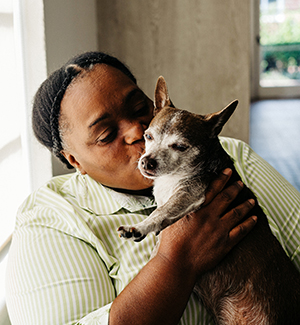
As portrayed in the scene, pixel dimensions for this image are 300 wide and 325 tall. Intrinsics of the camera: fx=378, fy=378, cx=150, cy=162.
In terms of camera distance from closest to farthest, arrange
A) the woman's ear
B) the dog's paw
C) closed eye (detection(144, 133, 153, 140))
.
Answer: the dog's paw, closed eye (detection(144, 133, 153, 140)), the woman's ear

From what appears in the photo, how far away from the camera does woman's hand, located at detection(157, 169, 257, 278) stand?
1092 mm

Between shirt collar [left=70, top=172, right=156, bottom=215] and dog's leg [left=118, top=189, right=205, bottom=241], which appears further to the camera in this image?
shirt collar [left=70, top=172, right=156, bottom=215]

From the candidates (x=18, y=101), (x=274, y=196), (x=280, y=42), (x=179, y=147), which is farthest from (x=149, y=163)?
(x=280, y=42)

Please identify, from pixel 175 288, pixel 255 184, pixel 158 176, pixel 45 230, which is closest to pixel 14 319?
pixel 45 230

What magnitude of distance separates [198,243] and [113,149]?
41 centimetres

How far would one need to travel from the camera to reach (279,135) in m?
5.92

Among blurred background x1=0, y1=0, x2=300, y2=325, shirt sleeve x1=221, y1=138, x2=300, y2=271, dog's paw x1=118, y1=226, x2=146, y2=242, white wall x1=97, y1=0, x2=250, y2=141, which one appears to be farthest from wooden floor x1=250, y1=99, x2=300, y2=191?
dog's paw x1=118, y1=226, x2=146, y2=242

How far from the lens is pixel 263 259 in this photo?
3.60ft

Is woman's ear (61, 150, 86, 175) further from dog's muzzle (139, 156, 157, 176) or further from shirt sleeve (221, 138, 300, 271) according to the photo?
shirt sleeve (221, 138, 300, 271)

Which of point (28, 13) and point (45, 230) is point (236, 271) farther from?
point (28, 13)

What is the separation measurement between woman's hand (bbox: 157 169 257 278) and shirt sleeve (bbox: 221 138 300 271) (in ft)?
0.85

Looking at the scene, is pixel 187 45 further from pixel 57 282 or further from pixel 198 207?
pixel 57 282

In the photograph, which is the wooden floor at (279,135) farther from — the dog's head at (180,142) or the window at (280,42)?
the dog's head at (180,142)

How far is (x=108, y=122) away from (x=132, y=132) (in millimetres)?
85
